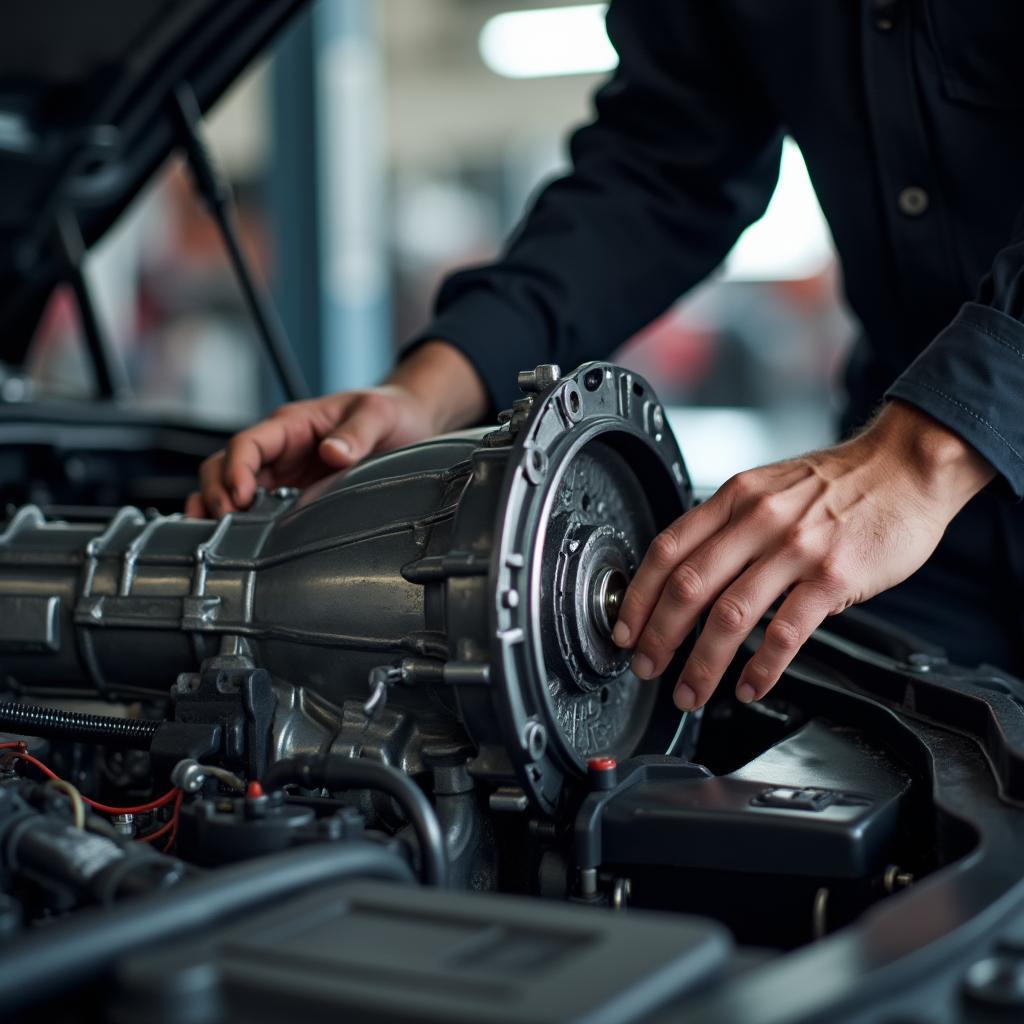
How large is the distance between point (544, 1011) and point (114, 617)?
73 cm

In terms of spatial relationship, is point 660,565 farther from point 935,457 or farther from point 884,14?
point 884,14

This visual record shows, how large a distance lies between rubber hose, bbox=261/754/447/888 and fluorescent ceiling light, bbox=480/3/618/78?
27.9 ft

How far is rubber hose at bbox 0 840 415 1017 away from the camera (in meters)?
0.53

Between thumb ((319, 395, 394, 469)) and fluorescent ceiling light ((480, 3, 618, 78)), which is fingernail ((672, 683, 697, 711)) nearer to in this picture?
thumb ((319, 395, 394, 469))

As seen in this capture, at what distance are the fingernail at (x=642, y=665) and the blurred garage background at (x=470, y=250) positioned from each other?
7.18 meters

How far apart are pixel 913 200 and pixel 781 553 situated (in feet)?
2.23

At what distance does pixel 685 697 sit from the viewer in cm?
102

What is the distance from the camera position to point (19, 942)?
54 centimetres

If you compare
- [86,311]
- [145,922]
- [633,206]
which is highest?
[633,206]

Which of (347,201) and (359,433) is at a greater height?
(347,201)

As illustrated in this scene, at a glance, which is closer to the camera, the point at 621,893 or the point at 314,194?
the point at 621,893

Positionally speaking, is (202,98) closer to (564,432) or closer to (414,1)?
(564,432)

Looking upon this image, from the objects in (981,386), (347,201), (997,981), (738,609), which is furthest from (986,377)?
(347,201)

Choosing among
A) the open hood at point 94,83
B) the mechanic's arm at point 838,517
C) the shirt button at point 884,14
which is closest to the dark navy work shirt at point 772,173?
the shirt button at point 884,14
